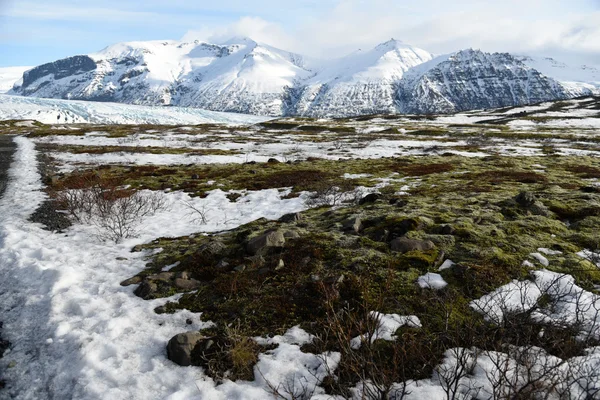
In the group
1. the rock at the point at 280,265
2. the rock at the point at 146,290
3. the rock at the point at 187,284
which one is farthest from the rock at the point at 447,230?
the rock at the point at 146,290

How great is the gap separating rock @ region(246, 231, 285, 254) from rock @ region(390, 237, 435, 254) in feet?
9.47

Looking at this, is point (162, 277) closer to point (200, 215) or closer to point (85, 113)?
point (200, 215)

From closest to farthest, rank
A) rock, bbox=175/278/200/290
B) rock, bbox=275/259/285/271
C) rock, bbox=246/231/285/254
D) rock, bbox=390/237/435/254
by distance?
rock, bbox=175/278/200/290
rock, bbox=275/259/285/271
rock, bbox=390/237/435/254
rock, bbox=246/231/285/254

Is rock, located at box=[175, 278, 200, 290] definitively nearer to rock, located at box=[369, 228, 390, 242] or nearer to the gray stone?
the gray stone

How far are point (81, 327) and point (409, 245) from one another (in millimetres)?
7154

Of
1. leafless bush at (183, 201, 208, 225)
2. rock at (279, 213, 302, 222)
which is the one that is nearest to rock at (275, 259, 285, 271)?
rock at (279, 213, 302, 222)

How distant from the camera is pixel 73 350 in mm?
5859

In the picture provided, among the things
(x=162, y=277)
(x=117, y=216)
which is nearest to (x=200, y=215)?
(x=117, y=216)

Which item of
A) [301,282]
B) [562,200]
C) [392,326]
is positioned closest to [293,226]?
[301,282]

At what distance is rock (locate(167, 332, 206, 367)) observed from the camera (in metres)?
5.45

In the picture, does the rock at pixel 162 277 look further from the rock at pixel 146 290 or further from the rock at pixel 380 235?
the rock at pixel 380 235

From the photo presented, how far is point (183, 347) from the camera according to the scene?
553 centimetres

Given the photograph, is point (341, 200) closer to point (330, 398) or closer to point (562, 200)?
point (562, 200)

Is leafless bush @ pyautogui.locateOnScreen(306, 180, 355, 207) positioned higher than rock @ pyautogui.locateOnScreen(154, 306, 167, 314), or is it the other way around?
leafless bush @ pyautogui.locateOnScreen(306, 180, 355, 207)
